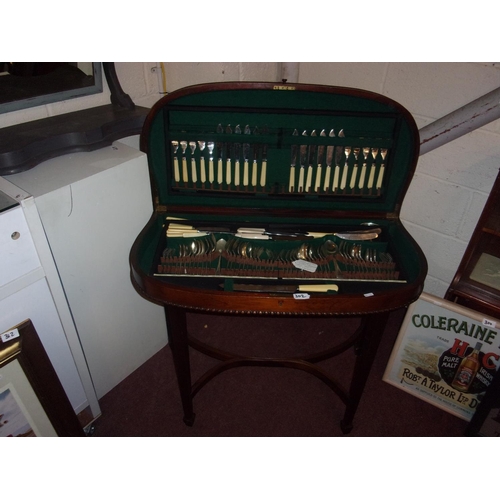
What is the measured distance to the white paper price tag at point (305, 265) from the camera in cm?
140

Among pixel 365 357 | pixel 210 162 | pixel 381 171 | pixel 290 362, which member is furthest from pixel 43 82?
pixel 365 357

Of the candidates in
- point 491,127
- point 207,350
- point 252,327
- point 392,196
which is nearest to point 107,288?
point 207,350

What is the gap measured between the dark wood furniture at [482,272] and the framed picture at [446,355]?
79 millimetres

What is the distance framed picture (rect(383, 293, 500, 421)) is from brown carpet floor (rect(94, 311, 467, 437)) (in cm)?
8

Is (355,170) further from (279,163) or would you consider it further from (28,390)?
(28,390)

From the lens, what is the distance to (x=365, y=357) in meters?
1.42

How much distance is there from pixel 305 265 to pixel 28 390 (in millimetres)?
983

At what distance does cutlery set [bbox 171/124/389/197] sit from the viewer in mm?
1472

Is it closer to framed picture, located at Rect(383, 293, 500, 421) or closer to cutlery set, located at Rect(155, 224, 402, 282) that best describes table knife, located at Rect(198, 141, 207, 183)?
cutlery set, located at Rect(155, 224, 402, 282)

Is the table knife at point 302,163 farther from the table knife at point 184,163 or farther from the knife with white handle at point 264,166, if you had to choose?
the table knife at point 184,163

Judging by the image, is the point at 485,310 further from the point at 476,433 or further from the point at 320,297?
the point at 320,297

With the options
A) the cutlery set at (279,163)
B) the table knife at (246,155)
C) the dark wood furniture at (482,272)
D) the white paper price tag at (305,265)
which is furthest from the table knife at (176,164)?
the dark wood furniture at (482,272)

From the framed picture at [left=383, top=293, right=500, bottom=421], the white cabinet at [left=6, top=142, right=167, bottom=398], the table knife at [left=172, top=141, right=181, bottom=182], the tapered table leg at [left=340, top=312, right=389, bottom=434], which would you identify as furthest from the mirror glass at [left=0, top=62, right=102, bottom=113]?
the framed picture at [left=383, top=293, right=500, bottom=421]

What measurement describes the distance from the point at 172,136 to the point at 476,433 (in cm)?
164
